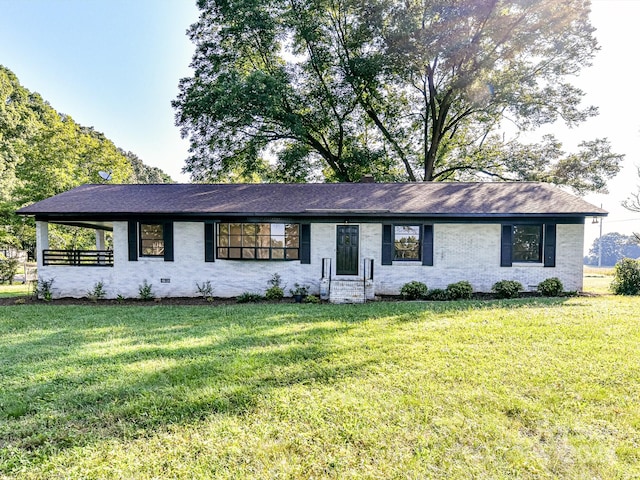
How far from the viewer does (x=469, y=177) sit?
20297 millimetres

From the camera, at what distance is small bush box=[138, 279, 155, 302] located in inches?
409

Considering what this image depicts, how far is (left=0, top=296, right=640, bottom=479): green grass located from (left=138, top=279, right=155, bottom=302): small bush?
421 centimetres

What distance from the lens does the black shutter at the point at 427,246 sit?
10672 millimetres

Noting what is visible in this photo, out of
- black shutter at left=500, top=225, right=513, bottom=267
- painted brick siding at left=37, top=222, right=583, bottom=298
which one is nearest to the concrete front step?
painted brick siding at left=37, top=222, right=583, bottom=298

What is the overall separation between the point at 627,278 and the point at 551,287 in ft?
9.70

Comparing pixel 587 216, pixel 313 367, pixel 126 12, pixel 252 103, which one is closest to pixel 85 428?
pixel 313 367

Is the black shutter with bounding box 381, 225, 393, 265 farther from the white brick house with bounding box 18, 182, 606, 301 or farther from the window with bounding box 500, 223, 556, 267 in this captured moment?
the window with bounding box 500, 223, 556, 267

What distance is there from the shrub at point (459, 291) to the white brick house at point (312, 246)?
2.16 ft

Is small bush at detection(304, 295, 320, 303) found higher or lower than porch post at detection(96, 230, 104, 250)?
lower

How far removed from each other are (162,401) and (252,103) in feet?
47.1

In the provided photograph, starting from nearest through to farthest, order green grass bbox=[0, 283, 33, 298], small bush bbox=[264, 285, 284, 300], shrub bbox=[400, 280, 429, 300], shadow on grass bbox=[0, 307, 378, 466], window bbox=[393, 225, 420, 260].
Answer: shadow on grass bbox=[0, 307, 378, 466] → shrub bbox=[400, 280, 429, 300] → small bush bbox=[264, 285, 284, 300] → window bbox=[393, 225, 420, 260] → green grass bbox=[0, 283, 33, 298]

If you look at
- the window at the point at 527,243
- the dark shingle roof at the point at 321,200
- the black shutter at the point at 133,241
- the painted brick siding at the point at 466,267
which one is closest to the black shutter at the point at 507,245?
the painted brick siding at the point at 466,267

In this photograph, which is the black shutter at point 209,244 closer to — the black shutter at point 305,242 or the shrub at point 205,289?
the shrub at point 205,289

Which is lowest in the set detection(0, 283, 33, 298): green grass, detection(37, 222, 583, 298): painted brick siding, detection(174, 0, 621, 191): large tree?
detection(0, 283, 33, 298): green grass
